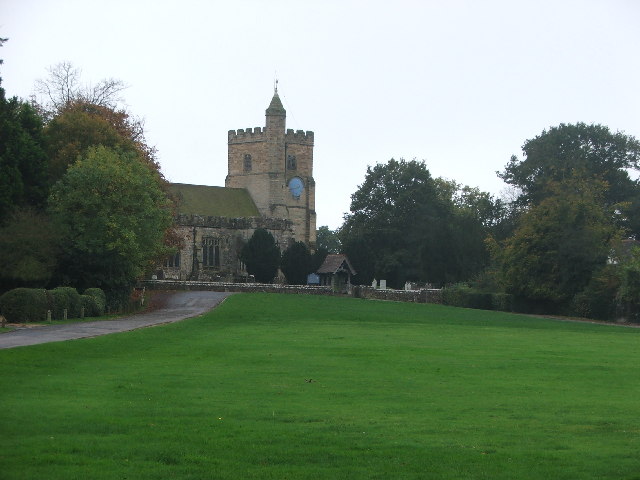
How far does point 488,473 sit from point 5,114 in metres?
38.5

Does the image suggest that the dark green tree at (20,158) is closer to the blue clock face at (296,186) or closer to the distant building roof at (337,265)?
the distant building roof at (337,265)

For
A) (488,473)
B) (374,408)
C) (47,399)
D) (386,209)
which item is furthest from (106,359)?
(386,209)

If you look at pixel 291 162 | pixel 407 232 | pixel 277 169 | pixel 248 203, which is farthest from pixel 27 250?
pixel 291 162

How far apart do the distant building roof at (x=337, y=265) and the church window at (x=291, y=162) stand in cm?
→ 1763

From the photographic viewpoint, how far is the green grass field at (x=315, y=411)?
1123 centimetres

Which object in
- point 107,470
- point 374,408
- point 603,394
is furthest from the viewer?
point 603,394

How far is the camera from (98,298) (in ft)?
151

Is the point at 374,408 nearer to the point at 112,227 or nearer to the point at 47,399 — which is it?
the point at 47,399

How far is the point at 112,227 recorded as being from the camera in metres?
48.7

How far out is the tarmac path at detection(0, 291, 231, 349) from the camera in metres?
28.7

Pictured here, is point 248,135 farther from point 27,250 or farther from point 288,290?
point 27,250

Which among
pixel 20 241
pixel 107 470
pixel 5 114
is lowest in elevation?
pixel 107 470

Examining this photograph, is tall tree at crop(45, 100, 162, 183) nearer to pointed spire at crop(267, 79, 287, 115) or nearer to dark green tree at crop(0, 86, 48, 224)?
dark green tree at crop(0, 86, 48, 224)

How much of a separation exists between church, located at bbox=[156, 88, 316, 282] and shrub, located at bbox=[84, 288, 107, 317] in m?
39.1
